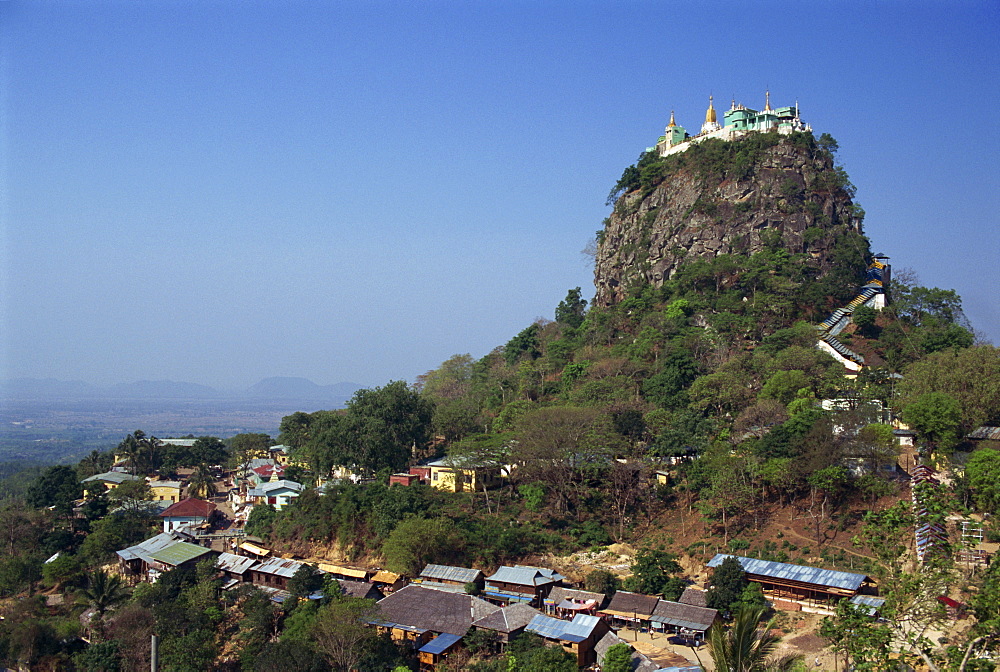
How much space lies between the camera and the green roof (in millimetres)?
32094

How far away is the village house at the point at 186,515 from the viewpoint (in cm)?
3909

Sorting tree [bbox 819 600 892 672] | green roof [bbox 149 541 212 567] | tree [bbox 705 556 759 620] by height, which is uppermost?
tree [bbox 819 600 892 672]

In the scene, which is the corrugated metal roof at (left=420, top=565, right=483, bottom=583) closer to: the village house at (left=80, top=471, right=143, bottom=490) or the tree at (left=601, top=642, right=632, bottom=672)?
the tree at (left=601, top=642, right=632, bottom=672)

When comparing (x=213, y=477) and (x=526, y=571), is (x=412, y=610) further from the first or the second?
(x=213, y=477)

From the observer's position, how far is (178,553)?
33.0 meters

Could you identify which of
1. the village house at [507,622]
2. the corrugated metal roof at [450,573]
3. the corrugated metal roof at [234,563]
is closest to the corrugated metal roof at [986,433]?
the village house at [507,622]

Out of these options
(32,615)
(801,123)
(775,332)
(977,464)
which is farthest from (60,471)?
(801,123)

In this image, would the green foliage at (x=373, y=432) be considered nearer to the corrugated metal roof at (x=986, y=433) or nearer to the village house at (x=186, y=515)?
the village house at (x=186, y=515)

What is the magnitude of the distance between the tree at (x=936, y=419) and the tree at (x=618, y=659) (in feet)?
52.7

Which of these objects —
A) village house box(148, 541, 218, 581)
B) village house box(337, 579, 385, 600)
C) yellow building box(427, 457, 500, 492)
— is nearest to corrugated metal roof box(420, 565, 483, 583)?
village house box(337, 579, 385, 600)

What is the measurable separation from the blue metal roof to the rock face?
35.2 meters

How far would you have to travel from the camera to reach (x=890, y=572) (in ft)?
38.8

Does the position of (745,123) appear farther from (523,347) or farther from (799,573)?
(799,573)

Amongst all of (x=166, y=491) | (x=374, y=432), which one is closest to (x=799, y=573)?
(x=374, y=432)
